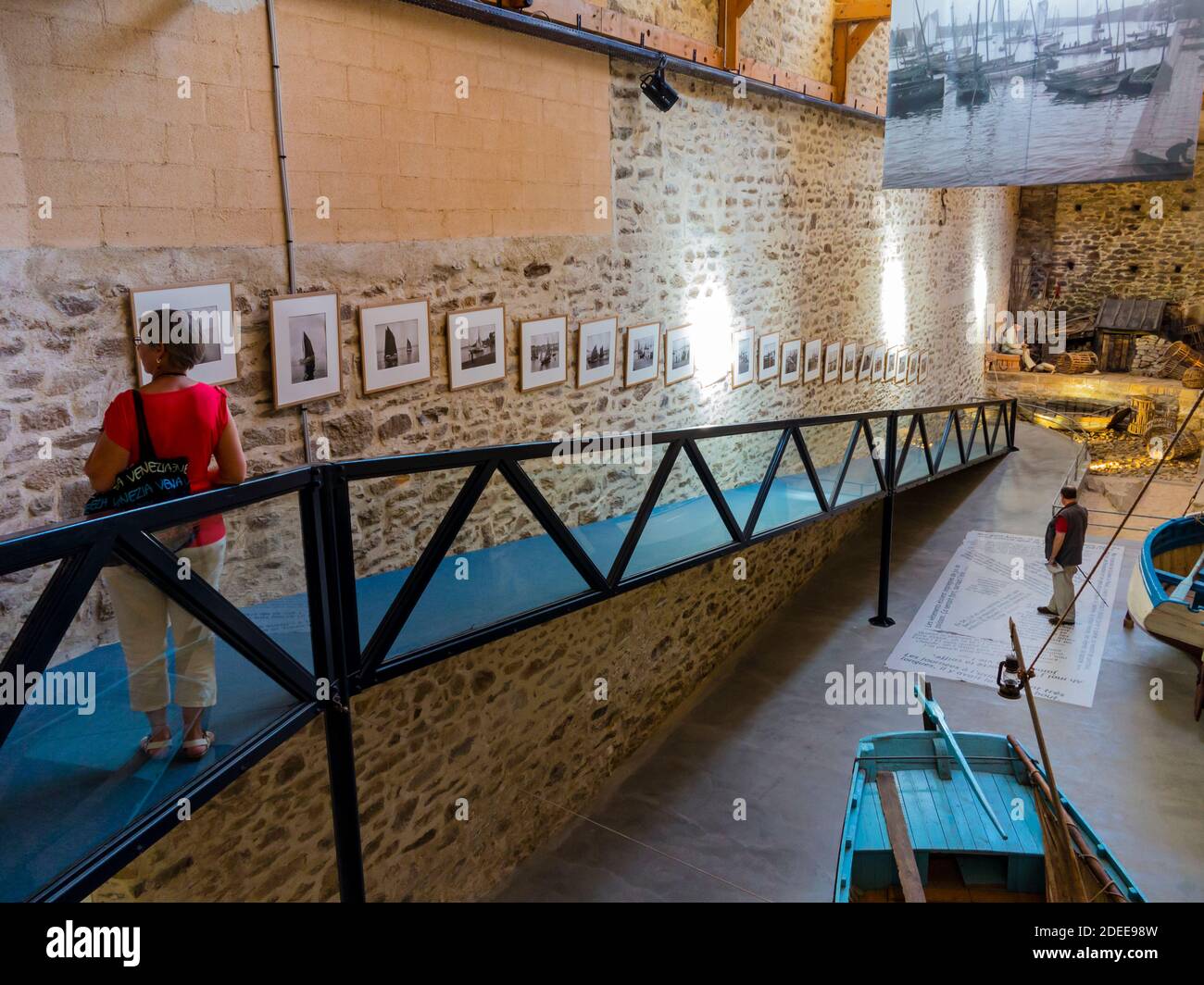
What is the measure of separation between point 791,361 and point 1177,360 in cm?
1244

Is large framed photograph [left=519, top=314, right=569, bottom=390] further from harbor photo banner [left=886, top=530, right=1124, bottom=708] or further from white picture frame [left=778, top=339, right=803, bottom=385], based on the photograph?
harbor photo banner [left=886, top=530, right=1124, bottom=708]

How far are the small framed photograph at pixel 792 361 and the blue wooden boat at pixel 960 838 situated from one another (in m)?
4.26

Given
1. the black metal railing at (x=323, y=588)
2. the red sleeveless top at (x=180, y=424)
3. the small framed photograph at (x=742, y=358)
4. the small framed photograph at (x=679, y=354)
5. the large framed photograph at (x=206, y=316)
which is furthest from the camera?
the small framed photograph at (x=742, y=358)

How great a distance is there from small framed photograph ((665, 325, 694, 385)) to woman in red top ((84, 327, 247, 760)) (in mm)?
4089

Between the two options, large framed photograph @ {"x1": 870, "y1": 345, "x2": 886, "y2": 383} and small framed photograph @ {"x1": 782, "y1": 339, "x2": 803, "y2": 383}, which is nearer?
small framed photograph @ {"x1": 782, "y1": 339, "x2": 803, "y2": 383}

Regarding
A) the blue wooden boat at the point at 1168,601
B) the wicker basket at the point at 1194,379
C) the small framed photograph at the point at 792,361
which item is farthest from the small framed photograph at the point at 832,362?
the wicker basket at the point at 1194,379

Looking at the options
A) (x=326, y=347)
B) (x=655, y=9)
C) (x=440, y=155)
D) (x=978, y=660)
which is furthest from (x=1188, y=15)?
(x=326, y=347)

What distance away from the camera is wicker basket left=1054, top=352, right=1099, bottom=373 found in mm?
17625

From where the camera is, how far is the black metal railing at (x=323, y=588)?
82.6 inches

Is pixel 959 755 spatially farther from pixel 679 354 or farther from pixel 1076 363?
pixel 1076 363

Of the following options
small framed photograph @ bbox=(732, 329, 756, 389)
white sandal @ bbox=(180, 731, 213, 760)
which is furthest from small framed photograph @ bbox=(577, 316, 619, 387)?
white sandal @ bbox=(180, 731, 213, 760)

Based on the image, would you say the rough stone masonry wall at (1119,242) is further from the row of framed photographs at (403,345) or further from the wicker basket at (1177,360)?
the row of framed photographs at (403,345)

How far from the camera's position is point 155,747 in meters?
2.42
